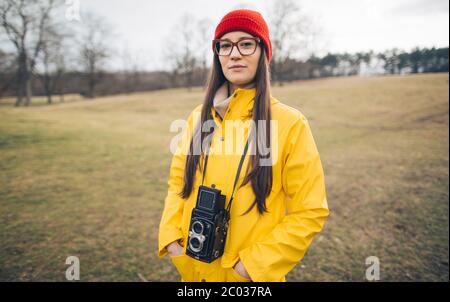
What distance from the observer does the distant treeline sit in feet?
85.0

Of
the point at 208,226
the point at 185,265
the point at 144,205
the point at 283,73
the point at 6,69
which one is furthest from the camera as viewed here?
the point at 283,73

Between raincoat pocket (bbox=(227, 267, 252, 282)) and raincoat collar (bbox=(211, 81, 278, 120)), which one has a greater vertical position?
raincoat collar (bbox=(211, 81, 278, 120))

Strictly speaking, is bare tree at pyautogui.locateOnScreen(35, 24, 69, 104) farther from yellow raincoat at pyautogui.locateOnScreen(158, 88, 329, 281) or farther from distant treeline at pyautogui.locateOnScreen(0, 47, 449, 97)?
yellow raincoat at pyautogui.locateOnScreen(158, 88, 329, 281)

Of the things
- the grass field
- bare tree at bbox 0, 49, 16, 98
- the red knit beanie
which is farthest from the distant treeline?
the red knit beanie

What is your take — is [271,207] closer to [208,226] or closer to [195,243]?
[208,226]

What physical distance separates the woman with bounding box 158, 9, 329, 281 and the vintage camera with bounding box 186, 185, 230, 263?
73mm

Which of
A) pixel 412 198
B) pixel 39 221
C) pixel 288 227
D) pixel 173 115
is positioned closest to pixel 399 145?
pixel 412 198

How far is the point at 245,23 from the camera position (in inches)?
71.3

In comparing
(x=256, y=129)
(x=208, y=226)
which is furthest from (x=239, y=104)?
A: (x=208, y=226)

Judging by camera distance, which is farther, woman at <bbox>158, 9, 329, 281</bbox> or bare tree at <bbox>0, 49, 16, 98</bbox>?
bare tree at <bbox>0, 49, 16, 98</bbox>

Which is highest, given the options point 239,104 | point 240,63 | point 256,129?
point 240,63

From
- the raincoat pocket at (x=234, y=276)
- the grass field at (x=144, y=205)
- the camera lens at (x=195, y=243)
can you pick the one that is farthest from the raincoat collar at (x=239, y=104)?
the grass field at (x=144, y=205)

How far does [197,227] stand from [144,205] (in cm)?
428

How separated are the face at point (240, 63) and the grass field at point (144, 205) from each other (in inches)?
118
